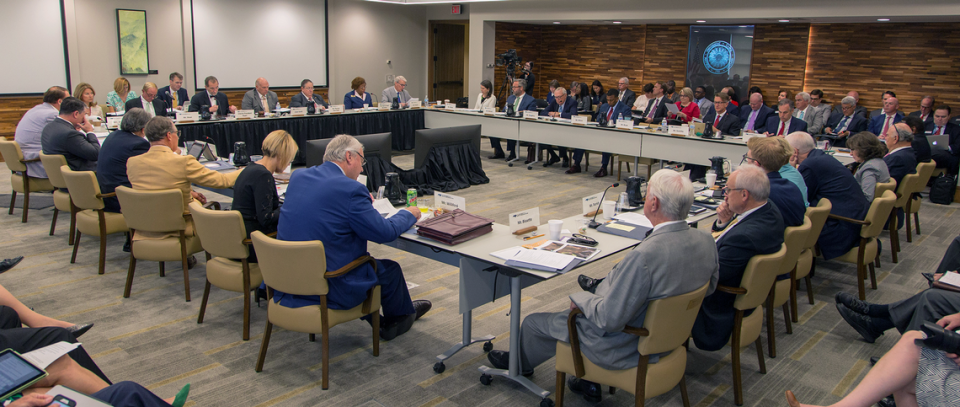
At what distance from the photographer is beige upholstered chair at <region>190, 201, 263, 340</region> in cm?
331

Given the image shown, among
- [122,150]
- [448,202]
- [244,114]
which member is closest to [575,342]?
[448,202]

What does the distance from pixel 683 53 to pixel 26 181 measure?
1058 cm

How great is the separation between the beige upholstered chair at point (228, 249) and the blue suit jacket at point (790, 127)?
5.99m

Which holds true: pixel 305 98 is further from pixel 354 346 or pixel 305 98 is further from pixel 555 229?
pixel 555 229

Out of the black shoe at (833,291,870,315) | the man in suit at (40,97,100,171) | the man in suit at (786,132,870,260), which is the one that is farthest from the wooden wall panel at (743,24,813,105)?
the man in suit at (40,97,100,171)

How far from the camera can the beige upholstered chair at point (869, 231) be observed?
4.17 metres

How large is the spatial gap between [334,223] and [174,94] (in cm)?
718

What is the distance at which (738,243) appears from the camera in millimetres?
2904

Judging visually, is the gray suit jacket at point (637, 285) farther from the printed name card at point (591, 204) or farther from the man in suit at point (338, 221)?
the printed name card at point (591, 204)

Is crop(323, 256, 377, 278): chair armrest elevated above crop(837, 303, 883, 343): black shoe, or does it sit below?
above

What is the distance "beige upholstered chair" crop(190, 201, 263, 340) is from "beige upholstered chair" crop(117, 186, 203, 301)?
51cm

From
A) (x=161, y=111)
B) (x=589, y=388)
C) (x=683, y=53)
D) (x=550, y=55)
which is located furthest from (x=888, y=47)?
(x=161, y=111)

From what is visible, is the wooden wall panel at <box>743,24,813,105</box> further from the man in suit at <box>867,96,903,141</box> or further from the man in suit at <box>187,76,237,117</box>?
the man in suit at <box>187,76,237,117</box>

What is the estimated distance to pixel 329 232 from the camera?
2.97 meters
